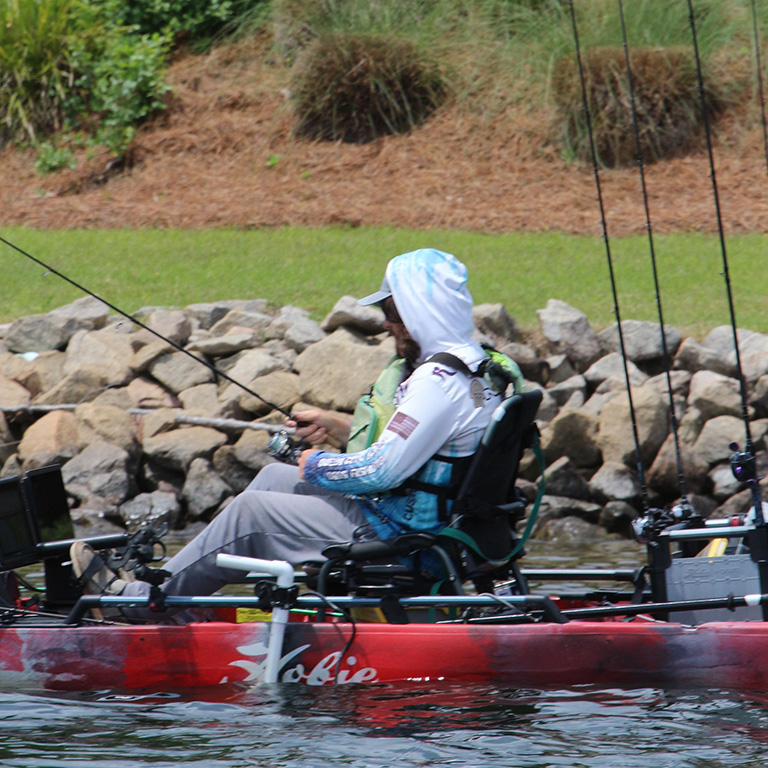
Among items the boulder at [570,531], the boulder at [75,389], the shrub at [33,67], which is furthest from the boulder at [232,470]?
the shrub at [33,67]

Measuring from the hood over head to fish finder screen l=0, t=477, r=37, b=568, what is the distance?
194 centimetres

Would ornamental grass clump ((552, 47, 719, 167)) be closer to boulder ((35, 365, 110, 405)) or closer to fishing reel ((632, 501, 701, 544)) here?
boulder ((35, 365, 110, 405))

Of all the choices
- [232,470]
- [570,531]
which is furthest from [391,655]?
[232,470]

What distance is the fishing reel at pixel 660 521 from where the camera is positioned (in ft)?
16.9

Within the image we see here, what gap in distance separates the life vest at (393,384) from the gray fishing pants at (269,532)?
0.28 m

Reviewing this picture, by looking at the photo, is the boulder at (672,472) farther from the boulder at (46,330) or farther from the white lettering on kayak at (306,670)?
the boulder at (46,330)

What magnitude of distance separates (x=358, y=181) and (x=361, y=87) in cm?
165

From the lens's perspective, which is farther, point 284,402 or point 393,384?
point 284,402

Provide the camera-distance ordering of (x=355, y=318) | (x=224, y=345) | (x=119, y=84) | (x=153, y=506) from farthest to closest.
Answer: (x=119, y=84)
(x=224, y=345)
(x=355, y=318)
(x=153, y=506)

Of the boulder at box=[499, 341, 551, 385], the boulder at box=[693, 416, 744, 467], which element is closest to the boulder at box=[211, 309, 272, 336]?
the boulder at box=[499, 341, 551, 385]

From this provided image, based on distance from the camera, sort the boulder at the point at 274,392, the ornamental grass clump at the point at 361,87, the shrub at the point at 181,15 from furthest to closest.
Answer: the shrub at the point at 181,15, the ornamental grass clump at the point at 361,87, the boulder at the point at 274,392

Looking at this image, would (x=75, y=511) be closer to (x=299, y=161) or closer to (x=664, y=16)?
(x=299, y=161)

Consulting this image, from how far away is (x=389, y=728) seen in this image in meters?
4.71

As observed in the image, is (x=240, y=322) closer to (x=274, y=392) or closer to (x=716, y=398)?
(x=274, y=392)
